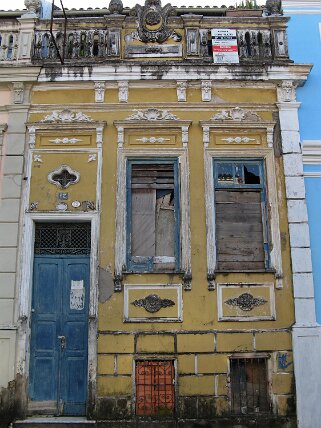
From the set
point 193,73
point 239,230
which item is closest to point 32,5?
point 193,73

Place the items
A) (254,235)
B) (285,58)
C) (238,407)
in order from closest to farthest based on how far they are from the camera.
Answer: (238,407)
(254,235)
(285,58)

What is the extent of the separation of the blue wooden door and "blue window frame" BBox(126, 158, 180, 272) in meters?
0.88

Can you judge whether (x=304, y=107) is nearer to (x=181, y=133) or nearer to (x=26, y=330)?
(x=181, y=133)

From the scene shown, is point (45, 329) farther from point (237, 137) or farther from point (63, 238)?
point (237, 137)

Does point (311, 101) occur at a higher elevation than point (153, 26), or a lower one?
lower

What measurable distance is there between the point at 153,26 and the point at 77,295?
495 centimetres

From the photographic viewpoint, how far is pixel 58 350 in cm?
802

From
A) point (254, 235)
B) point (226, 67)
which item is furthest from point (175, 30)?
point (254, 235)

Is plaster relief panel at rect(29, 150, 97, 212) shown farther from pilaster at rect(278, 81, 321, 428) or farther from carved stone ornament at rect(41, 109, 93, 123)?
pilaster at rect(278, 81, 321, 428)

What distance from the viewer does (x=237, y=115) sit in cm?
878

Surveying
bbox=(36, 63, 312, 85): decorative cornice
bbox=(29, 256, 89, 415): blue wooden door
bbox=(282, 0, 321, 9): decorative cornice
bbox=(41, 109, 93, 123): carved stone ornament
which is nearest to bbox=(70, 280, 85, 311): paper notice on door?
bbox=(29, 256, 89, 415): blue wooden door

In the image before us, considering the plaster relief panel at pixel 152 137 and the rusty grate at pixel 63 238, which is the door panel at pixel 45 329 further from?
the plaster relief panel at pixel 152 137

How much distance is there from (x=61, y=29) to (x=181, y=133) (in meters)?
2.99

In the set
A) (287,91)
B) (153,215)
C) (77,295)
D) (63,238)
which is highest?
(287,91)
